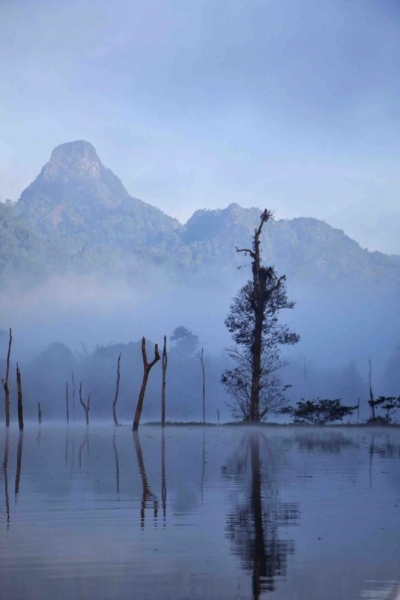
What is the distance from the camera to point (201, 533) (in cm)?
618

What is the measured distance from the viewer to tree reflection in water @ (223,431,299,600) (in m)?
5.01

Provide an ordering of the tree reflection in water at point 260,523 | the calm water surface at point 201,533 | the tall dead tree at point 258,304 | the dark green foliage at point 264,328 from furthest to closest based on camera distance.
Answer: the dark green foliage at point 264,328, the tall dead tree at point 258,304, the tree reflection in water at point 260,523, the calm water surface at point 201,533

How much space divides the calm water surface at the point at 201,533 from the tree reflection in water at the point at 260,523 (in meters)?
0.01

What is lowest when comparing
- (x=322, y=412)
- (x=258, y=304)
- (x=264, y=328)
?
(x=322, y=412)

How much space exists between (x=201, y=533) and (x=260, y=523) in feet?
2.25

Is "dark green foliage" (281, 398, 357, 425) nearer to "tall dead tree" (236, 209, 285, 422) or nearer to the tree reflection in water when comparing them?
"tall dead tree" (236, 209, 285, 422)

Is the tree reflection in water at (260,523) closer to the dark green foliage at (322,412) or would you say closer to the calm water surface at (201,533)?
the calm water surface at (201,533)

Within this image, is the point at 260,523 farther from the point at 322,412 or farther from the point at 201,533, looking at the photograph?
the point at 322,412

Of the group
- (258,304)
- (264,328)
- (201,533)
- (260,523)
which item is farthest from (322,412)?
(201,533)

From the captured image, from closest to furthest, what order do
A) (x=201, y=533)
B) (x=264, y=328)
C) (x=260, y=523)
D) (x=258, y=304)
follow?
1. (x=201, y=533)
2. (x=260, y=523)
3. (x=258, y=304)
4. (x=264, y=328)

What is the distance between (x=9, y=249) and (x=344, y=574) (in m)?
181

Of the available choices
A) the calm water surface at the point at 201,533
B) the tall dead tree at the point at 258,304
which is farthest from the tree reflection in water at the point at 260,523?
the tall dead tree at the point at 258,304

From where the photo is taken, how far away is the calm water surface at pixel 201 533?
4629 mm

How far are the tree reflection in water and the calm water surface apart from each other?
0.5 inches
